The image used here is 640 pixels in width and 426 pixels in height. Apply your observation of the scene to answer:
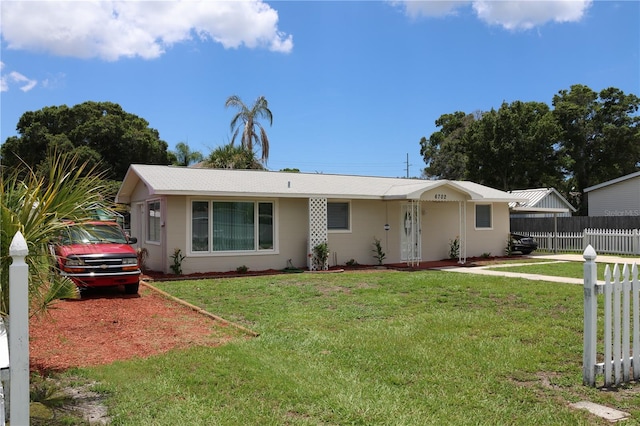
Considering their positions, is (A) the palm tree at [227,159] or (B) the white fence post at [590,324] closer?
(B) the white fence post at [590,324]

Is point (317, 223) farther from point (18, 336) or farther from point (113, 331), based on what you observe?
point (18, 336)

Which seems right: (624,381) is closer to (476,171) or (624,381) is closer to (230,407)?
(230,407)

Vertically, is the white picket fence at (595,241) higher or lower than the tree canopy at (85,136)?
lower

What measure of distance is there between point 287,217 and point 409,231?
5.34 metres

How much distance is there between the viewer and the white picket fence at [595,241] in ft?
76.0

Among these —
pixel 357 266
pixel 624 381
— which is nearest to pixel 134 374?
pixel 624 381

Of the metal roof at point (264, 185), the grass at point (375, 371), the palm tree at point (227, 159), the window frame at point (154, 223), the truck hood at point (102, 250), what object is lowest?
the grass at point (375, 371)

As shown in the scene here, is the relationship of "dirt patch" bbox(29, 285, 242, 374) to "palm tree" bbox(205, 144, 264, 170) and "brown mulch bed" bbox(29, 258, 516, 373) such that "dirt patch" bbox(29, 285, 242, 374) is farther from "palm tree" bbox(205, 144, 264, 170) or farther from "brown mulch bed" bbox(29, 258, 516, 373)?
"palm tree" bbox(205, 144, 264, 170)

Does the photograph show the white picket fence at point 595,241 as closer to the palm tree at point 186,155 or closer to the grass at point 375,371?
the grass at point 375,371

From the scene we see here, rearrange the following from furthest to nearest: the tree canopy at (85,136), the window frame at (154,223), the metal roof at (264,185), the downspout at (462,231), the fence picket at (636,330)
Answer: the tree canopy at (85,136) → the downspout at (462,231) → the window frame at (154,223) → the metal roof at (264,185) → the fence picket at (636,330)

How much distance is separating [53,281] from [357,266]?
13934 mm

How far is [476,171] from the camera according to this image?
41.4m

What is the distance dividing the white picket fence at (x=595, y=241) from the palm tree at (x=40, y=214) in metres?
24.4

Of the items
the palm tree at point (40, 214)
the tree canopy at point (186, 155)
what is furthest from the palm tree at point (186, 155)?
the palm tree at point (40, 214)
